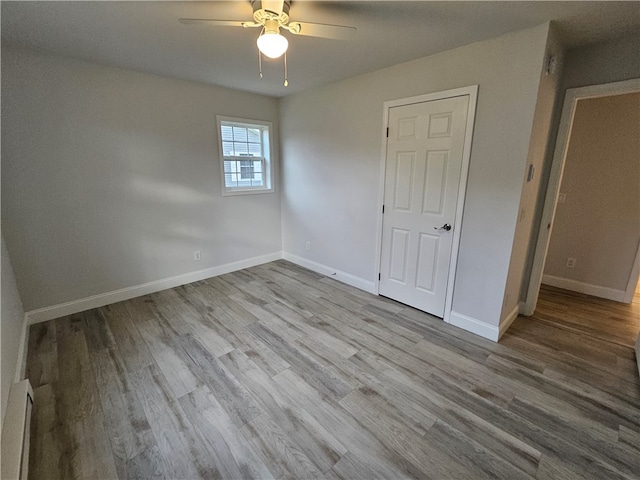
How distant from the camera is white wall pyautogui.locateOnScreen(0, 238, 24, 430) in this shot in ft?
5.40

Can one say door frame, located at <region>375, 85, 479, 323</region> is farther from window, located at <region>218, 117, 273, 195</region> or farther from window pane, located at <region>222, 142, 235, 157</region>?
window pane, located at <region>222, 142, 235, 157</region>

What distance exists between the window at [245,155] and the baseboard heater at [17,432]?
272cm

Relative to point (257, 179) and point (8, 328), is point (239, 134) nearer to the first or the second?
→ point (257, 179)

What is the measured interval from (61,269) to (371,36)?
11.8 ft

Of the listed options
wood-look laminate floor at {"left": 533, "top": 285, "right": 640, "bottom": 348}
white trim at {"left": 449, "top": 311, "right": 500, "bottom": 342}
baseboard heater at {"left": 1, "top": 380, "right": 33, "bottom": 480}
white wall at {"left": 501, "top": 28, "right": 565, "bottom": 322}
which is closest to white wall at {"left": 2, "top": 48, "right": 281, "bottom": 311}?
baseboard heater at {"left": 1, "top": 380, "right": 33, "bottom": 480}

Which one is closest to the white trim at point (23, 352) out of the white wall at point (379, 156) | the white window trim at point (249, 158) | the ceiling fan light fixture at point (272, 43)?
the white window trim at point (249, 158)

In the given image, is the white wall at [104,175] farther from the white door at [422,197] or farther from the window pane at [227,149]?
the white door at [422,197]

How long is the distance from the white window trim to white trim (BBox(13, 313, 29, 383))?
236 centimetres

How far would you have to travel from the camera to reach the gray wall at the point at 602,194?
9.96 ft

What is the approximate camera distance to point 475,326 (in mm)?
2578

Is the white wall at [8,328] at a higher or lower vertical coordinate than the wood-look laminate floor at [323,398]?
Result: higher

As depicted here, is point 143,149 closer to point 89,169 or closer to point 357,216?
point 89,169

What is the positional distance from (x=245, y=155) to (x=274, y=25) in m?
2.54

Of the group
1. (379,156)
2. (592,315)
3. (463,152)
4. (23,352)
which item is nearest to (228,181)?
(379,156)
